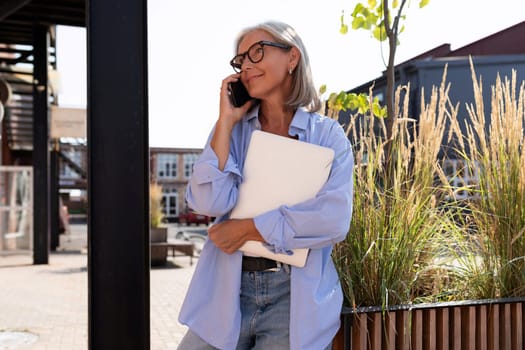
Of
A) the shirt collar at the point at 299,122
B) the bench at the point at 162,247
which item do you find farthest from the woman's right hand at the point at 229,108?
the bench at the point at 162,247

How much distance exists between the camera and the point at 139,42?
2211mm

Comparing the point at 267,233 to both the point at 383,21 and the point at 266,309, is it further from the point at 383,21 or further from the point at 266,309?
the point at 383,21

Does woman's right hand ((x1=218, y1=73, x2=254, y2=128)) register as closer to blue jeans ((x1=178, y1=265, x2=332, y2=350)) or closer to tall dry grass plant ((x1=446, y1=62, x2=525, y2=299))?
blue jeans ((x1=178, y1=265, x2=332, y2=350))

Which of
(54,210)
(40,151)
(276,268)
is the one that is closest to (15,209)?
(40,151)

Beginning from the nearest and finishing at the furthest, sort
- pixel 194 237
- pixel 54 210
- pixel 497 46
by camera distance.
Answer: pixel 54 210 → pixel 194 237 → pixel 497 46

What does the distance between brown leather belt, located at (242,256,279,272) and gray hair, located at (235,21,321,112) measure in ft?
1.40

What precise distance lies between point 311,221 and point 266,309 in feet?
0.84

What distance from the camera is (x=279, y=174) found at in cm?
158

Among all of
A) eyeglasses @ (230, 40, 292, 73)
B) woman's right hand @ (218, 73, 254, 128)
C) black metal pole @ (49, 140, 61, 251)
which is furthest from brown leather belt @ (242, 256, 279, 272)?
black metal pole @ (49, 140, 61, 251)

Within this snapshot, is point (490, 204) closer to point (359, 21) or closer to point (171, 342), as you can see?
point (359, 21)

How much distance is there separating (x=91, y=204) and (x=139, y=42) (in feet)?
1.99

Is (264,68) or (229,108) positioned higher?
(264,68)

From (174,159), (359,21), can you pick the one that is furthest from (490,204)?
(174,159)

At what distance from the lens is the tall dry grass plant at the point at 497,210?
2.53 meters
